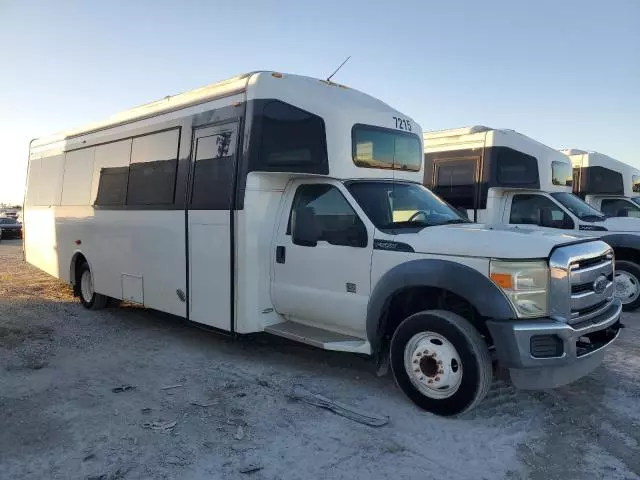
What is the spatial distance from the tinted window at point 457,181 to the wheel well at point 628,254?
266 cm

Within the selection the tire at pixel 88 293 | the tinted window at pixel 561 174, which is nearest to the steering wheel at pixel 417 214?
the tire at pixel 88 293

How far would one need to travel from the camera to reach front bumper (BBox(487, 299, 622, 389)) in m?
4.09

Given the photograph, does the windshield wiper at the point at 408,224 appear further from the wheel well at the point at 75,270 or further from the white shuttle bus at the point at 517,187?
the wheel well at the point at 75,270

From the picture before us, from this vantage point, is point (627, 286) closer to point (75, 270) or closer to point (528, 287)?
point (528, 287)

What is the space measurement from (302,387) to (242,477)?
172cm

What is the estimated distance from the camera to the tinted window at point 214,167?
6004mm

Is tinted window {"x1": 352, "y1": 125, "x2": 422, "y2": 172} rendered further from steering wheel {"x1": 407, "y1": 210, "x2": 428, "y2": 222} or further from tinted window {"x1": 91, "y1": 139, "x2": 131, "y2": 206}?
tinted window {"x1": 91, "y1": 139, "x2": 131, "y2": 206}

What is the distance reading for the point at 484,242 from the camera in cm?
439

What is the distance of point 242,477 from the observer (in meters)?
3.58

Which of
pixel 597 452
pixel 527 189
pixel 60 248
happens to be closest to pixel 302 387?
pixel 597 452

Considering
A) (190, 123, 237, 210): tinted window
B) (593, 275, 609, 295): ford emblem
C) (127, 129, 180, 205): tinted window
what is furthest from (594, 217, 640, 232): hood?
(127, 129, 180, 205): tinted window

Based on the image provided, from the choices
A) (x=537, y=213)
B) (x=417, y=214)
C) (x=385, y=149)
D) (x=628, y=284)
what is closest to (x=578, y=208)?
(x=537, y=213)

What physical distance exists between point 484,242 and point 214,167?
325 cm

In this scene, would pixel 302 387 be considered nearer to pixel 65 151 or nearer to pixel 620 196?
pixel 65 151
